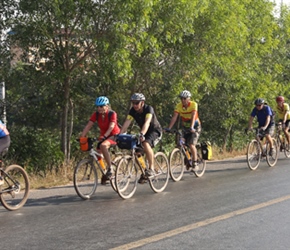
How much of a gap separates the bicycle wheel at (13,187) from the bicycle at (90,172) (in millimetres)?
951

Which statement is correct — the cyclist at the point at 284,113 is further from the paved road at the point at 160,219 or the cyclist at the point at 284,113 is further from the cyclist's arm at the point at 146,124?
the cyclist's arm at the point at 146,124

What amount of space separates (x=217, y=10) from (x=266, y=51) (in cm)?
537

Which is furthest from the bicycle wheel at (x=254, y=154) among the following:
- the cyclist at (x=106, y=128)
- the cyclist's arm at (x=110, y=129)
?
the cyclist's arm at (x=110, y=129)

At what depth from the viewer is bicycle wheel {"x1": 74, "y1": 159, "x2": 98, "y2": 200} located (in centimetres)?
999

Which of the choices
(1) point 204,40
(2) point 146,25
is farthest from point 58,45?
(1) point 204,40

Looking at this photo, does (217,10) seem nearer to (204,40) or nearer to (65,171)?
(204,40)

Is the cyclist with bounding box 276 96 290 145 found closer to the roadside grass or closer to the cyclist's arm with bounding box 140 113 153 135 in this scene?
the roadside grass

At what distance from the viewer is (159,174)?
1112cm

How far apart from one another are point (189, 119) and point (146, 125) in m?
2.64

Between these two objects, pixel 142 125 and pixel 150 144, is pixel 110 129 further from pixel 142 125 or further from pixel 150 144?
pixel 150 144

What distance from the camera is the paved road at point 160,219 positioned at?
6.94 m

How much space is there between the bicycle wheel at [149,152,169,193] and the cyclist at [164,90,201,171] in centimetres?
133

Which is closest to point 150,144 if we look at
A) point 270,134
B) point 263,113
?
point 263,113

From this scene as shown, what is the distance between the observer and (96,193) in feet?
35.1
